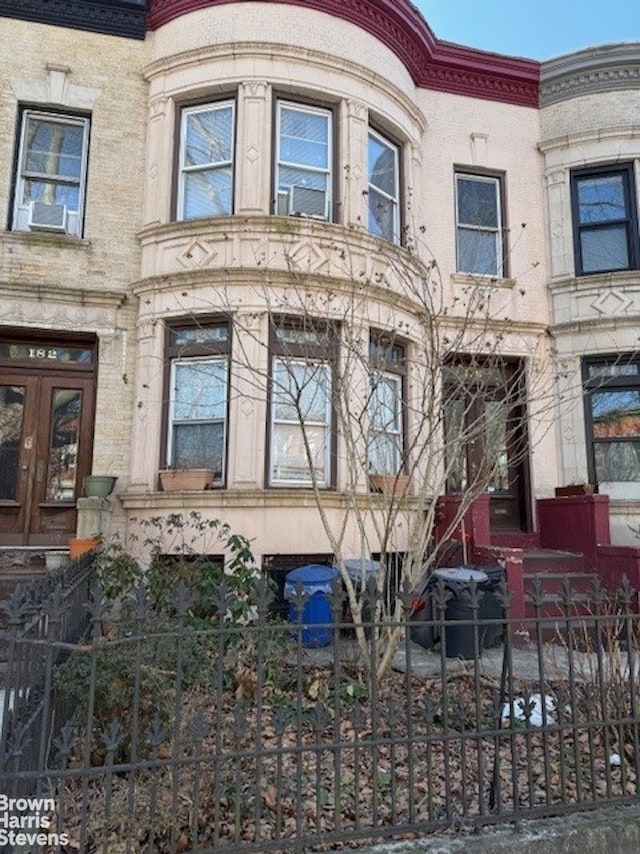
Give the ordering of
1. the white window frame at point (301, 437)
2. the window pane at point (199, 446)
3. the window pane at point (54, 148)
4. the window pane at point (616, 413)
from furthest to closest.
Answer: the window pane at point (616, 413) → the window pane at point (54, 148) → the window pane at point (199, 446) → the white window frame at point (301, 437)

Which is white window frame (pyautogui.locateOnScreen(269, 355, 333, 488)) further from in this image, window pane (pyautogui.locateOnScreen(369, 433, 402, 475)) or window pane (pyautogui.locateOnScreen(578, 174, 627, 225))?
window pane (pyautogui.locateOnScreen(578, 174, 627, 225))

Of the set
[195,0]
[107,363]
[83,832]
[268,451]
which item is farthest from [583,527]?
[195,0]

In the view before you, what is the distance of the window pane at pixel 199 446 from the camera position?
883 cm

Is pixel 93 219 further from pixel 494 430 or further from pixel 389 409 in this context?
pixel 494 430

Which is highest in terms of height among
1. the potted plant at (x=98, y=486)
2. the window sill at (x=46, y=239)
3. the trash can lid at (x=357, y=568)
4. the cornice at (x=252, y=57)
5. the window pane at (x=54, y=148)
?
the cornice at (x=252, y=57)

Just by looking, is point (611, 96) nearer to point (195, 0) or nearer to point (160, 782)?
point (195, 0)

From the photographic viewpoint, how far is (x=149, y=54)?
397 inches

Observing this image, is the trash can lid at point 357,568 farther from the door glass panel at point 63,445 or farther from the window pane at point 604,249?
the window pane at point 604,249

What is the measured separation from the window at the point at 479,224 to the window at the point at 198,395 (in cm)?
485

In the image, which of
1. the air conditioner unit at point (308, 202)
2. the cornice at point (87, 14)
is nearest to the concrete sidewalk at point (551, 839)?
the air conditioner unit at point (308, 202)

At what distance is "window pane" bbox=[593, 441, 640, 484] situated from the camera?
35.3 feet

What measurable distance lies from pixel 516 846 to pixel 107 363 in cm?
785

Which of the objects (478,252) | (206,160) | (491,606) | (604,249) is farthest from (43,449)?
(604,249)

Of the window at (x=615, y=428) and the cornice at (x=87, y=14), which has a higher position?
the cornice at (x=87, y=14)
